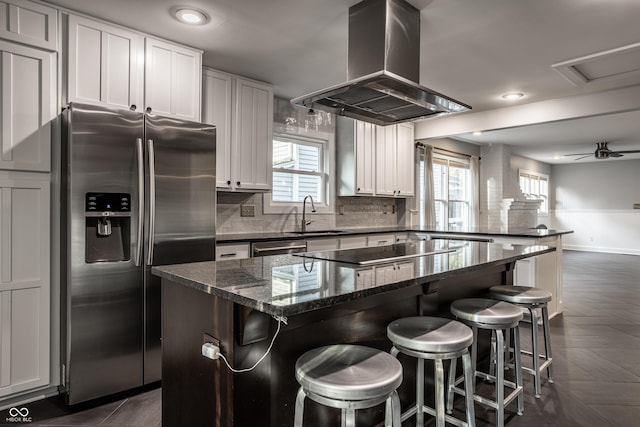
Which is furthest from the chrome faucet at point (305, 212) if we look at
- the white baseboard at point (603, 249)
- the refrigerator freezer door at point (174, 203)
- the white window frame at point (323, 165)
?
the white baseboard at point (603, 249)

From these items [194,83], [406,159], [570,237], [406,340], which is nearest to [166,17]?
[194,83]

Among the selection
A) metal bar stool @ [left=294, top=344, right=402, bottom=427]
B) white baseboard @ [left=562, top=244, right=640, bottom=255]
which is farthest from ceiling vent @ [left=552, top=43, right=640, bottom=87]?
white baseboard @ [left=562, top=244, right=640, bottom=255]

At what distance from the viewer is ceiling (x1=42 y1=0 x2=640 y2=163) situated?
2.46m

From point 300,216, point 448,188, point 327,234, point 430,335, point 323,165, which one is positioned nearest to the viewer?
point 430,335

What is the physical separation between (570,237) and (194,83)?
11921mm

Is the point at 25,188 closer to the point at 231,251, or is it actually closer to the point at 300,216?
the point at 231,251

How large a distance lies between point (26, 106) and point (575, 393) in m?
3.98

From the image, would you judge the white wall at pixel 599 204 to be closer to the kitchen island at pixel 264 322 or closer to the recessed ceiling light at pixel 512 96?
the recessed ceiling light at pixel 512 96

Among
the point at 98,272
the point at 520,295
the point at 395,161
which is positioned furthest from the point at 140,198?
the point at 395,161

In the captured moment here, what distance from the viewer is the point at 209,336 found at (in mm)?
1500

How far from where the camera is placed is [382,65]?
2242mm

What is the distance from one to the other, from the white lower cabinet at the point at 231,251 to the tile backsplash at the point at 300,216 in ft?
2.22

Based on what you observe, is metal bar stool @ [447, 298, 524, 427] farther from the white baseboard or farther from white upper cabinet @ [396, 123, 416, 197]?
the white baseboard

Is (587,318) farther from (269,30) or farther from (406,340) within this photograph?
(269,30)
